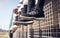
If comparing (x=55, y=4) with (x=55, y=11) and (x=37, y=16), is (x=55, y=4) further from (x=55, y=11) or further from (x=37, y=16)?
(x=37, y=16)

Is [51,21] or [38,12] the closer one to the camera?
[38,12]

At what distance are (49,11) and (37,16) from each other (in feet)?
0.96

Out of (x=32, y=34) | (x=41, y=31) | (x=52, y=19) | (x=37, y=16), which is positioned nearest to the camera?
(x=37, y=16)

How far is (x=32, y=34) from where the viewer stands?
289 centimetres

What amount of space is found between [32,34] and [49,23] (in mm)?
814

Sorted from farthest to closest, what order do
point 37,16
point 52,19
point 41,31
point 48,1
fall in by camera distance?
point 41,31
point 48,1
point 52,19
point 37,16

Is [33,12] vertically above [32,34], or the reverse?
[33,12]

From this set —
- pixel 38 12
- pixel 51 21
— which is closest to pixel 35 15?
pixel 38 12

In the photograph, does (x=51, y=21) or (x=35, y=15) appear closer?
(x=35, y=15)

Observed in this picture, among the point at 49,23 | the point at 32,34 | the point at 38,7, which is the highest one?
the point at 38,7

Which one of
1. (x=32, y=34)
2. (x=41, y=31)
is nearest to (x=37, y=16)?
(x=41, y=31)

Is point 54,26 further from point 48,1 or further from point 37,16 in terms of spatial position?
point 48,1

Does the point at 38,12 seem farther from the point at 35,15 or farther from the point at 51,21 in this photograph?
the point at 51,21

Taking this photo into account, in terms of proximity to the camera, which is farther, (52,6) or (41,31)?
(41,31)
